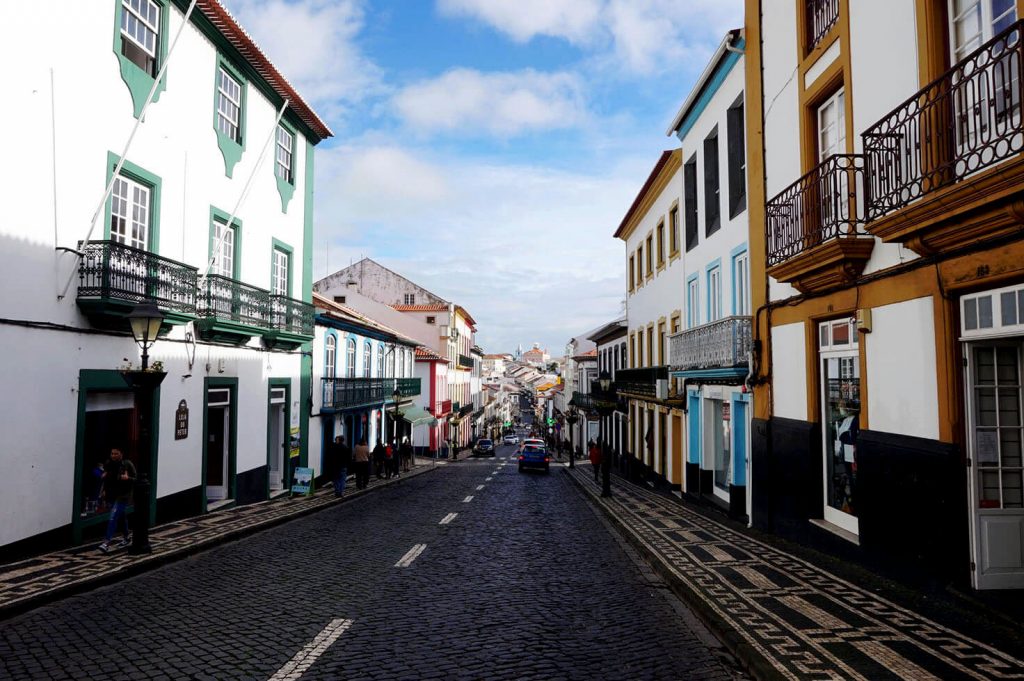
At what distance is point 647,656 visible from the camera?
6.08m

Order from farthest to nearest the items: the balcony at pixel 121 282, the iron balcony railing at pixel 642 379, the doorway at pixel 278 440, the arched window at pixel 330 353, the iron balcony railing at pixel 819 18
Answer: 1. the arched window at pixel 330 353
2. the iron balcony railing at pixel 642 379
3. the doorway at pixel 278 440
4. the balcony at pixel 121 282
5. the iron balcony railing at pixel 819 18

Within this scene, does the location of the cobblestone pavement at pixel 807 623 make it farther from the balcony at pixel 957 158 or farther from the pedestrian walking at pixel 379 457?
the pedestrian walking at pixel 379 457

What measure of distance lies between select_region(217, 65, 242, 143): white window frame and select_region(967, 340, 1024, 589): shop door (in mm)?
14843

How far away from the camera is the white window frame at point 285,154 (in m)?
18.6

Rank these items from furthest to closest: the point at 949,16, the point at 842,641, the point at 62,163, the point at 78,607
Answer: the point at 62,163 → the point at 78,607 → the point at 949,16 → the point at 842,641

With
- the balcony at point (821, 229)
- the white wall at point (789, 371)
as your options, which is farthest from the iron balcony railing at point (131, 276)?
the white wall at point (789, 371)

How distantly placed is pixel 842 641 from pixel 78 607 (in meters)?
7.86

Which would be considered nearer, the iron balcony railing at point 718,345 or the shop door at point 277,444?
the iron balcony railing at point 718,345

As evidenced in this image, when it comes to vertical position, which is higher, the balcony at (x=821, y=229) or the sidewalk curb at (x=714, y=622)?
the balcony at (x=821, y=229)

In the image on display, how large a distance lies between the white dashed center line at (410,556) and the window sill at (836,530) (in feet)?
19.4

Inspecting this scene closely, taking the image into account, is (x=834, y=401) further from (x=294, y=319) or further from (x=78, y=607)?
(x=294, y=319)

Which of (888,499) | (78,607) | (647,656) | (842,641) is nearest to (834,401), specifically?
(888,499)

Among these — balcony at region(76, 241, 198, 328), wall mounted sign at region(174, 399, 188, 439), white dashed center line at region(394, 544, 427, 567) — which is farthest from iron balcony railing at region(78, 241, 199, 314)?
white dashed center line at region(394, 544, 427, 567)

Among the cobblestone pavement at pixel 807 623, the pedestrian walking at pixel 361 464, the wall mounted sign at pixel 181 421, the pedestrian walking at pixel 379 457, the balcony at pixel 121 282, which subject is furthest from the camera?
the pedestrian walking at pixel 379 457
